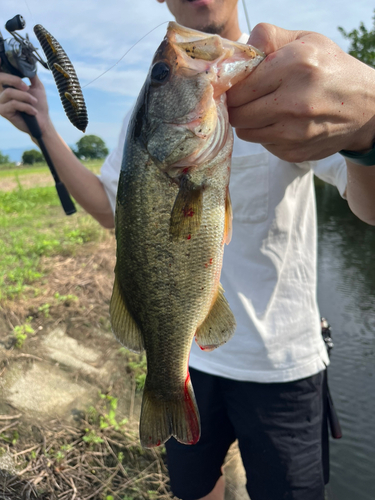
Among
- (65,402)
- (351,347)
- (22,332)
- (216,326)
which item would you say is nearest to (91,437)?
(65,402)

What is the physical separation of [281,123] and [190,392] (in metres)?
1.12

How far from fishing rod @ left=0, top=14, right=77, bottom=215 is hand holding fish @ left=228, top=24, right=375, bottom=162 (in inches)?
40.2

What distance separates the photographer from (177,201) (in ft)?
3.90

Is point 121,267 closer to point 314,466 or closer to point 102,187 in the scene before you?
point 102,187

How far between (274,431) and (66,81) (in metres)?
→ 2.03

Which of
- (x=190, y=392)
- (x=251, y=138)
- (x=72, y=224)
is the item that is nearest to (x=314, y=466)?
(x=190, y=392)

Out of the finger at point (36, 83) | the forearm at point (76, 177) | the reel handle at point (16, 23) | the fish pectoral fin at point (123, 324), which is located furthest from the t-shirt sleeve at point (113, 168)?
the fish pectoral fin at point (123, 324)

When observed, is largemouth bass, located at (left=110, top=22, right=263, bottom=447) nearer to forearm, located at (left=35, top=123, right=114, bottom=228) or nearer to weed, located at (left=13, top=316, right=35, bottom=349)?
forearm, located at (left=35, top=123, right=114, bottom=228)

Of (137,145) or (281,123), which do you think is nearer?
(281,123)

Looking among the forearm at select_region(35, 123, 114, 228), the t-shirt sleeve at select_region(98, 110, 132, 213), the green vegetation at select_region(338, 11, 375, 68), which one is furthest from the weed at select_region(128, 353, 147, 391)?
the green vegetation at select_region(338, 11, 375, 68)

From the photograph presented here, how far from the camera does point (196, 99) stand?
116cm

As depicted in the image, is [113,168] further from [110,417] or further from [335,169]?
[110,417]

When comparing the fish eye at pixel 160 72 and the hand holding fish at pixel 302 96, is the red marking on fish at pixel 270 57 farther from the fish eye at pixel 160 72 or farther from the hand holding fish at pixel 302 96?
the fish eye at pixel 160 72

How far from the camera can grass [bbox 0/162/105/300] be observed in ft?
14.1
